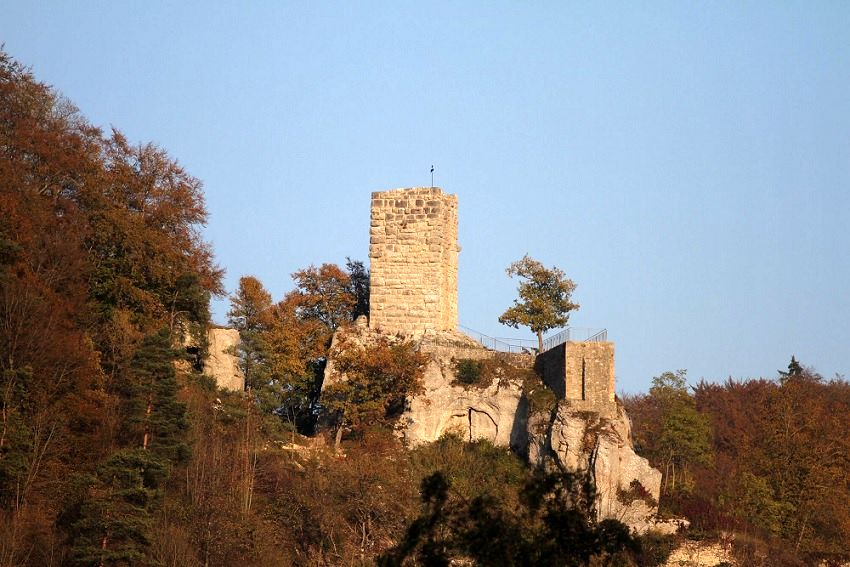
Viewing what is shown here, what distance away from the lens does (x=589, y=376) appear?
133 feet

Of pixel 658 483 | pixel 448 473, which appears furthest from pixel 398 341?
pixel 658 483

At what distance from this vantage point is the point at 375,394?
140 ft

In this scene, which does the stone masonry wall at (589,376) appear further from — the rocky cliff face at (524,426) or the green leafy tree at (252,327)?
the green leafy tree at (252,327)

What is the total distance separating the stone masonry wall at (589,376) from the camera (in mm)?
40312

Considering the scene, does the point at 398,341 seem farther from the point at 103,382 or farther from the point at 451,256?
the point at 103,382

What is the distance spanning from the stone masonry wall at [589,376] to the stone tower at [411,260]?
5.58 meters

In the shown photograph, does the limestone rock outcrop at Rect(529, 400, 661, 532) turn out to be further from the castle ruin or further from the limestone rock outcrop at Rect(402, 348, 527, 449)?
the castle ruin

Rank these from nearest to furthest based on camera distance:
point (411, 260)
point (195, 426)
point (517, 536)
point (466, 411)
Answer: point (517, 536) < point (195, 426) < point (466, 411) < point (411, 260)

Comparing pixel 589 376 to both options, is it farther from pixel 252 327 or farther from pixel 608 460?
pixel 252 327

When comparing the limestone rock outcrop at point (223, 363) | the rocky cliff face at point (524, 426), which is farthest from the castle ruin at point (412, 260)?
the limestone rock outcrop at point (223, 363)

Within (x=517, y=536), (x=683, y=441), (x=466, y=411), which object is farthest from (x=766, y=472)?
(x=517, y=536)

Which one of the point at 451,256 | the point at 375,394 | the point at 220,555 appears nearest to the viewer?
the point at 220,555

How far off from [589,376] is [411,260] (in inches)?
289

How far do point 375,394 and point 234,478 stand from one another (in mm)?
5778
